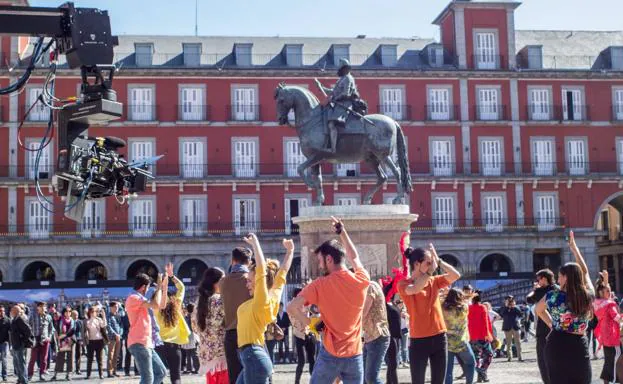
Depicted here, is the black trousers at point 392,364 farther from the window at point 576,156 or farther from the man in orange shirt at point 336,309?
the window at point 576,156

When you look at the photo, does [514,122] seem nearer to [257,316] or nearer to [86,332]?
[86,332]

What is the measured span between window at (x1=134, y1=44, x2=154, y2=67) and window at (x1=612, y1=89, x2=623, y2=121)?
24439 mm

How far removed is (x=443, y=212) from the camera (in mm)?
46438

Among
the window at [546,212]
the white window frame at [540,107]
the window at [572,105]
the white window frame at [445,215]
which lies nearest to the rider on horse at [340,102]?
the white window frame at [445,215]

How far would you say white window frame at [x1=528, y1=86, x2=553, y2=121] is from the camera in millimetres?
47625

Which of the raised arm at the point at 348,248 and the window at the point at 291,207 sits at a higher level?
the window at the point at 291,207

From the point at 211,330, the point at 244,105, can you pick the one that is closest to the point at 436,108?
the point at 244,105

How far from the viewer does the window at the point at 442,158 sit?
46.8m

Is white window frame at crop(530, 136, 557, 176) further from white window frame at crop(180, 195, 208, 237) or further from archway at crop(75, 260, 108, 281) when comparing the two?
archway at crop(75, 260, 108, 281)

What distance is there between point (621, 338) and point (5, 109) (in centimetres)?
3804

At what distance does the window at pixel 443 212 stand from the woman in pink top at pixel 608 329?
34.2 m

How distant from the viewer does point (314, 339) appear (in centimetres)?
1323

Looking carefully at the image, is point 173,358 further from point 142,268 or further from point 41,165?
point 41,165

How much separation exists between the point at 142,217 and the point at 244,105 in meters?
7.58
